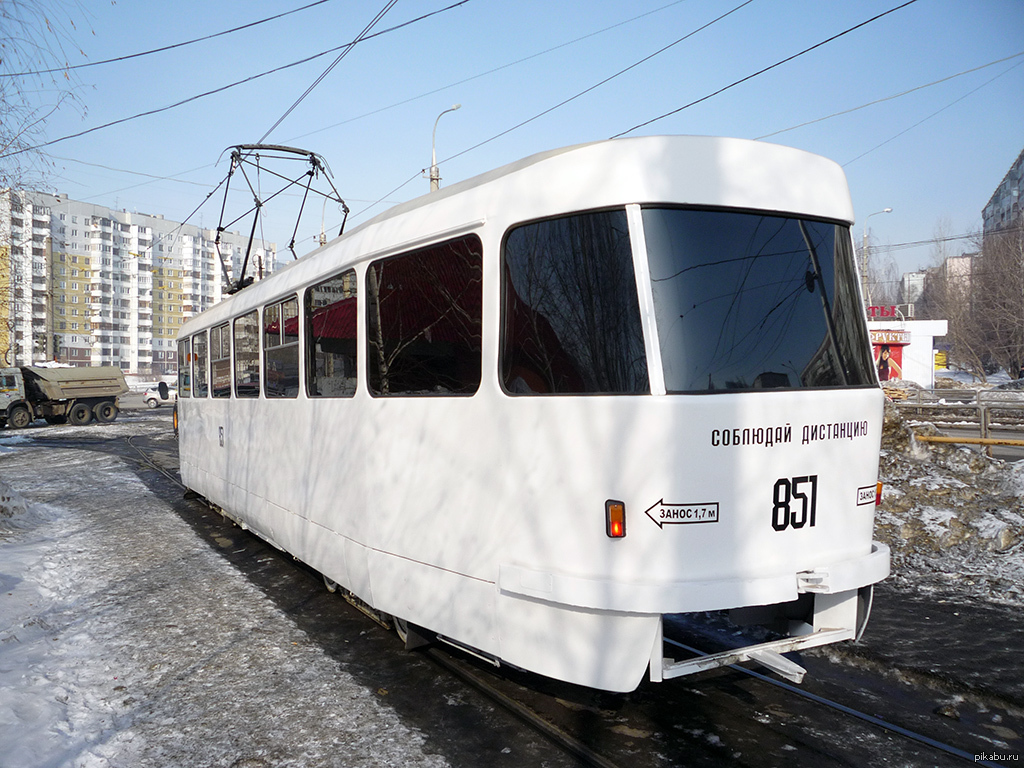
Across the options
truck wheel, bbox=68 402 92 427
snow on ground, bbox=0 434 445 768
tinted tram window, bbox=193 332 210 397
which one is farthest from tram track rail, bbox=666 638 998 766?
truck wheel, bbox=68 402 92 427

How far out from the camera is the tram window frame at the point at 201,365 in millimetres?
10172

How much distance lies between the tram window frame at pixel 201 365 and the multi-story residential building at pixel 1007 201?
6856 centimetres

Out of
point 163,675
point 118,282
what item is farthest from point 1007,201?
point 118,282

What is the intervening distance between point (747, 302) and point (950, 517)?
19.7 feet

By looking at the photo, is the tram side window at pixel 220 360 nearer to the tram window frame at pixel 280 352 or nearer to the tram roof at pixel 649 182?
the tram window frame at pixel 280 352

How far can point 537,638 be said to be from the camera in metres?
3.75

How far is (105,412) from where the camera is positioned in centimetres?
3441

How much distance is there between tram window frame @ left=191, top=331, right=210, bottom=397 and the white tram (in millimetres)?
6416

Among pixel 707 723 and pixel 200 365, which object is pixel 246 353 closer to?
pixel 200 365

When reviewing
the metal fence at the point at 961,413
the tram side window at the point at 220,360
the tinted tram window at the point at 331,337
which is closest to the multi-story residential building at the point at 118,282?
the metal fence at the point at 961,413

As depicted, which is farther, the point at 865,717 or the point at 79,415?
the point at 79,415

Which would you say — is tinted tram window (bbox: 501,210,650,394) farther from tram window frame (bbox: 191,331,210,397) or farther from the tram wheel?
tram window frame (bbox: 191,331,210,397)

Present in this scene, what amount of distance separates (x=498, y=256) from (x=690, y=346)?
116 cm

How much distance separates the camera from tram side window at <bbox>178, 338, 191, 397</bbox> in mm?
11578
